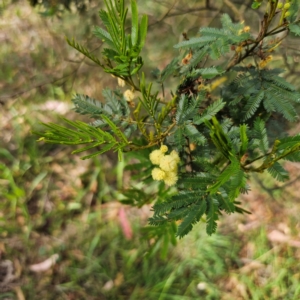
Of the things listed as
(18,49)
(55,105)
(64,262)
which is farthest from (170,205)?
(18,49)

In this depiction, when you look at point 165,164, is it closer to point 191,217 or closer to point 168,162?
point 168,162

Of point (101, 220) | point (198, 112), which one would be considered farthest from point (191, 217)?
point (101, 220)

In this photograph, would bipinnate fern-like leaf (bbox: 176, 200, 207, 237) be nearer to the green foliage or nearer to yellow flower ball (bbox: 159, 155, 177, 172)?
the green foliage

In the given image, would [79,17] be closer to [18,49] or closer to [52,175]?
[18,49]

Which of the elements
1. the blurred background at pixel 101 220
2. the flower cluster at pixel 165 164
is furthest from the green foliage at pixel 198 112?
the blurred background at pixel 101 220

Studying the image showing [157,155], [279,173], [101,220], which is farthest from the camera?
[101,220]

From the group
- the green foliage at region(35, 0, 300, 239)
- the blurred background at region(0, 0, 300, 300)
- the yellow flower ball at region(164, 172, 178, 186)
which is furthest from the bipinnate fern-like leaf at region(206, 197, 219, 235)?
the blurred background at region(0, 0, 300, 300)

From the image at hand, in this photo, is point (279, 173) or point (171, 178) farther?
point (171, 178)
